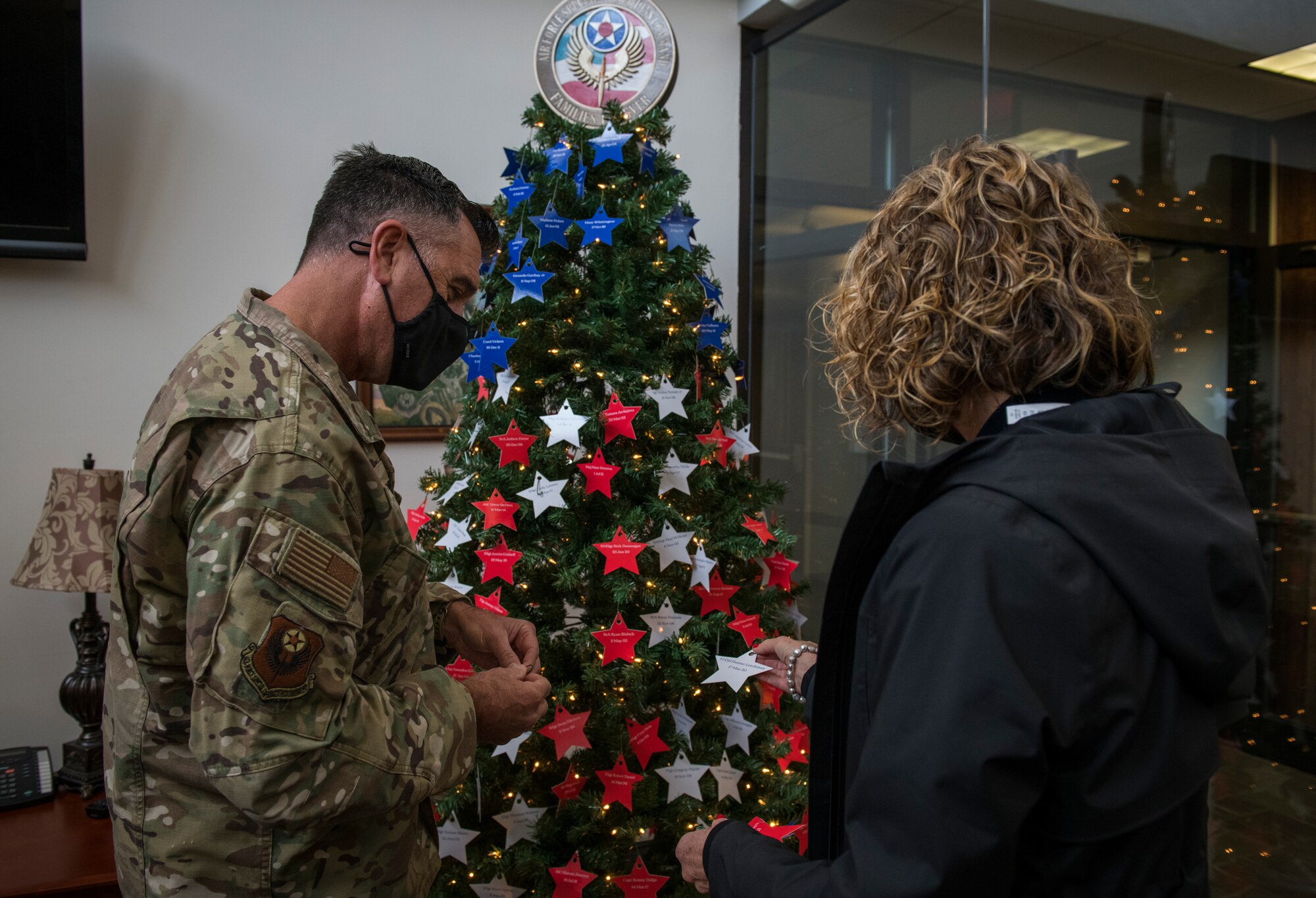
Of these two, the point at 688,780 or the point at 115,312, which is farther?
the point at 115,312

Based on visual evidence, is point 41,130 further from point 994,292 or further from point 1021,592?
point 1021,592

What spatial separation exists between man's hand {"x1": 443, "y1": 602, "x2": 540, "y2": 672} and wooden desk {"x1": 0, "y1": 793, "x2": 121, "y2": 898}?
1.07 m

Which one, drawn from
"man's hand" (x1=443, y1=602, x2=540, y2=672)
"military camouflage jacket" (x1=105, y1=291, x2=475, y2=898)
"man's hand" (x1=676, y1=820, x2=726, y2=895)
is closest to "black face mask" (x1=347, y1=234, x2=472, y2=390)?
"military camouflage jacket" (x1=105, y1=291, x2=475, y2=898)

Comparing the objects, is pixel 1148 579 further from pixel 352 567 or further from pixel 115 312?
pixel 115 312

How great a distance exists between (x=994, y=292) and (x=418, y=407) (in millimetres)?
2412

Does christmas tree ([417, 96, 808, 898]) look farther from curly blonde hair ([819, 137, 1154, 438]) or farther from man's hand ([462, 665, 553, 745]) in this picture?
curly blonde hair ([819, 137, 1154, 438])

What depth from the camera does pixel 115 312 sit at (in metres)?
2.50

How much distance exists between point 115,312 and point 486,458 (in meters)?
1.35

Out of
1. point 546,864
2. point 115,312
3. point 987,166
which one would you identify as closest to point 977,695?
point 987,166

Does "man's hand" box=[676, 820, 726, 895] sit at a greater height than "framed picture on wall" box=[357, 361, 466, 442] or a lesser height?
lesser

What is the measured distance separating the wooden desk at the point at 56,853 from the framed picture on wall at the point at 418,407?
136 centimetres

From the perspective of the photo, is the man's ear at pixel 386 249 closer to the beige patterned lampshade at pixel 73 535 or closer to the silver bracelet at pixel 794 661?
the silver bracelet at pixel 794 661

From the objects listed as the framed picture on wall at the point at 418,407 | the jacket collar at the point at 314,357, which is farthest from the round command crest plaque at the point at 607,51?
the jacket collar at the point at 314,357

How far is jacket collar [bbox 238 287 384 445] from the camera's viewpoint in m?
1.12
